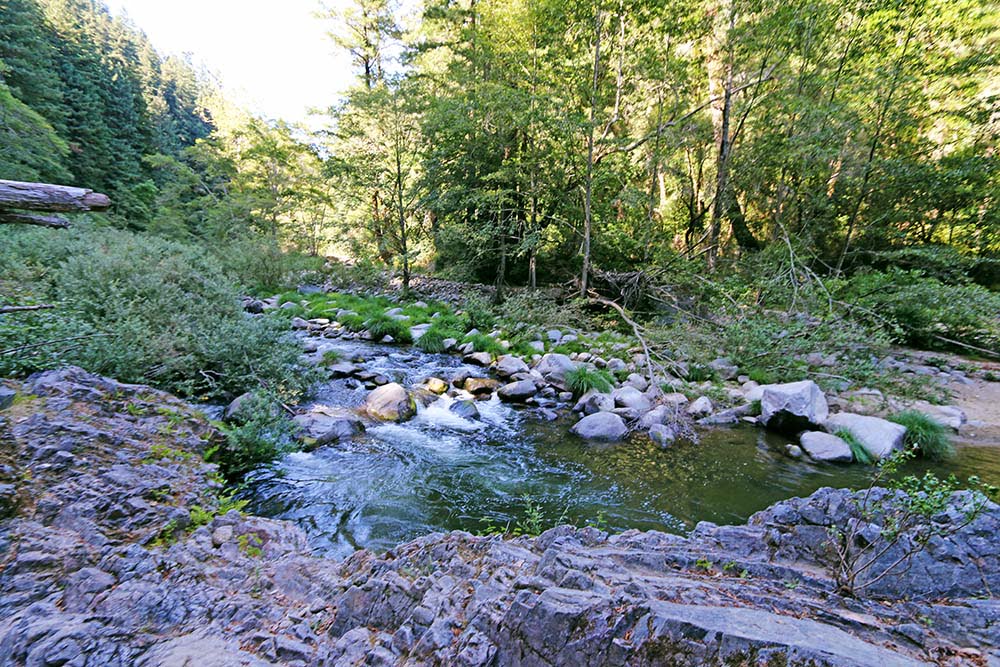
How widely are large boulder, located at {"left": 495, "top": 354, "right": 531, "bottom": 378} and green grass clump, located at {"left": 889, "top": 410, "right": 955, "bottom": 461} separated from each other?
6.43m

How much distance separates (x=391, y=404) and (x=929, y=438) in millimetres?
8228

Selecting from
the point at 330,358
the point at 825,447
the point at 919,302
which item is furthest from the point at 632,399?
the point at 330,358

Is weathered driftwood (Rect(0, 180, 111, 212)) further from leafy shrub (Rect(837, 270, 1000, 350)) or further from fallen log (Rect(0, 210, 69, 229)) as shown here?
leafy shrub (Rect(837, 270, 1000, 350))

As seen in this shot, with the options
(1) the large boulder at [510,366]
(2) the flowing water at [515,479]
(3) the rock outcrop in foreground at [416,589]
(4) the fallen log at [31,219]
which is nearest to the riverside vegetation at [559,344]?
(3) the rock outcrop in foreground at [416,589]

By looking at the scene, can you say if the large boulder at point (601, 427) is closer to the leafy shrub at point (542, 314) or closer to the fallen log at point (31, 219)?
the leafy shrub at point (542, 314)

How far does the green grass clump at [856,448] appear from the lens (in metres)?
5.98

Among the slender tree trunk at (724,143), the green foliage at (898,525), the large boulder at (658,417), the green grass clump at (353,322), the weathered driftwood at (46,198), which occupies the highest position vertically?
the slender tree trunk at (724,143)

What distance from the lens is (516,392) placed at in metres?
8.24

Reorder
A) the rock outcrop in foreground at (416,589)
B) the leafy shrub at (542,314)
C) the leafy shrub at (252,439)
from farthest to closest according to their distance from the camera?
the leafy shrub at (542,314) < the leafy shrub at (252,439) < the rock outcrop in foreground at (416,589)

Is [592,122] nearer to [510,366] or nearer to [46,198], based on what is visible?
[510,366]

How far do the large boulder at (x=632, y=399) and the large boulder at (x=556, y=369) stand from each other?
1107mm

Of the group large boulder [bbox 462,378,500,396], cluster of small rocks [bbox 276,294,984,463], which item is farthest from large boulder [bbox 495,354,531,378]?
large boulder [bbox 462,378,500,396]

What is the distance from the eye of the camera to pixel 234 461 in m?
4.68

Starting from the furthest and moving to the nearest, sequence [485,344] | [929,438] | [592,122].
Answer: [485,344] < [592,122] < [929,438]
